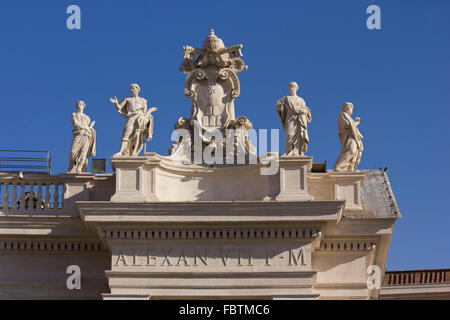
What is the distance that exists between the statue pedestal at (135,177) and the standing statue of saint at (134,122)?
0.48 m

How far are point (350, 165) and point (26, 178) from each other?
904 cm

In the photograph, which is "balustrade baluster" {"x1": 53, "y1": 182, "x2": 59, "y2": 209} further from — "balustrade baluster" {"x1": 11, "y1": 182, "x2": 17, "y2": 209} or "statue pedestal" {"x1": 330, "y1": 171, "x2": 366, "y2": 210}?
"statue pedestal" {"x1": 330, "y1": 171, "x2": 366, "y2": 210}

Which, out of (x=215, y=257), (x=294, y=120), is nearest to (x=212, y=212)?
(x=215, y=257)

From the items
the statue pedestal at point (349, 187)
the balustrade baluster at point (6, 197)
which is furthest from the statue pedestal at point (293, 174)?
the balustrade baluster at point (6, 197)

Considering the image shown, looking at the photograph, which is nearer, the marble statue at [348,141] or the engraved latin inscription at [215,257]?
the engraved latin inscription at [215,257]

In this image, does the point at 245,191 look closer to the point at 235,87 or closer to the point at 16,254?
the point at 235,87

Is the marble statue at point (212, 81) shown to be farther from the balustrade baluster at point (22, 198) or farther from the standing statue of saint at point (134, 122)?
the balustrade baluster at point (22, 198)

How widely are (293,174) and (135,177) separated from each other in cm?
426

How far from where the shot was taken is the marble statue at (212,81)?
121 ft

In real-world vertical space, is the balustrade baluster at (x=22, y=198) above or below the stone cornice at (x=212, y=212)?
above

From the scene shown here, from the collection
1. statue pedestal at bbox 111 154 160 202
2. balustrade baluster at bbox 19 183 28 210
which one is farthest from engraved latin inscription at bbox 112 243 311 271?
balustrade baluster at bbox 19 183 28 210

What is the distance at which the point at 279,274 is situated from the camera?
33.9 metres

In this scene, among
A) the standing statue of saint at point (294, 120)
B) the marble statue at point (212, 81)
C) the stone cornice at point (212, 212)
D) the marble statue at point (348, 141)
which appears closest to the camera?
the stone cornice at point (212, 212)
